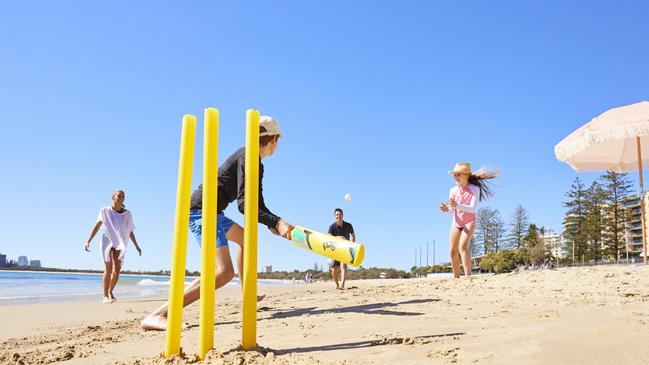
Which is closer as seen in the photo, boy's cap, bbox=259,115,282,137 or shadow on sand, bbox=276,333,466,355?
shadow on sand, bbox=276,333,466,355

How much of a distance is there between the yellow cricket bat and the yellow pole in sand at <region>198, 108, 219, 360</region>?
1.66 ft

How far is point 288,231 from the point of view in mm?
2928

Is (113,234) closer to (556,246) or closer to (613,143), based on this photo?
(613,143)

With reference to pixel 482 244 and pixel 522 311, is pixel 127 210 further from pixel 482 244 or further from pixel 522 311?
pixel 482 244

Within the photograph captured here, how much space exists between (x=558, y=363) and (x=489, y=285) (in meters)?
4.05

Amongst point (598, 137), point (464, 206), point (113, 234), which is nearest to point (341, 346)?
point (464, 206)

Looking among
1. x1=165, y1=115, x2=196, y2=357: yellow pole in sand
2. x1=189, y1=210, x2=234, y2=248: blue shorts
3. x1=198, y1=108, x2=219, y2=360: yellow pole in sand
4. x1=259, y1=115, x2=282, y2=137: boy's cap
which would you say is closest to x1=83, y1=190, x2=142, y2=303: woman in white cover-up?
x1=189, y1=210, x2=234, y2=248: blue shorts

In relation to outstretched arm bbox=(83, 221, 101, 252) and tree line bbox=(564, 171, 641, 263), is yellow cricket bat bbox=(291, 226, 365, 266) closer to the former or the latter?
outstretched arm bbox=(83, 221, 101, 252)

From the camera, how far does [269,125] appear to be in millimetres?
3746

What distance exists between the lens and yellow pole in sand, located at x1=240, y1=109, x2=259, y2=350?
2562mm

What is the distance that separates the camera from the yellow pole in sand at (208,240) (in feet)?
8.17

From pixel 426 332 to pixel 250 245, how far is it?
1311 mm

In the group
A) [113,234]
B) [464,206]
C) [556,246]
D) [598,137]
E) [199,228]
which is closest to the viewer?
[199,228]

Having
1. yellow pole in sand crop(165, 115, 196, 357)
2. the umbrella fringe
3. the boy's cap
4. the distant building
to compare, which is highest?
the umbrella fringe
